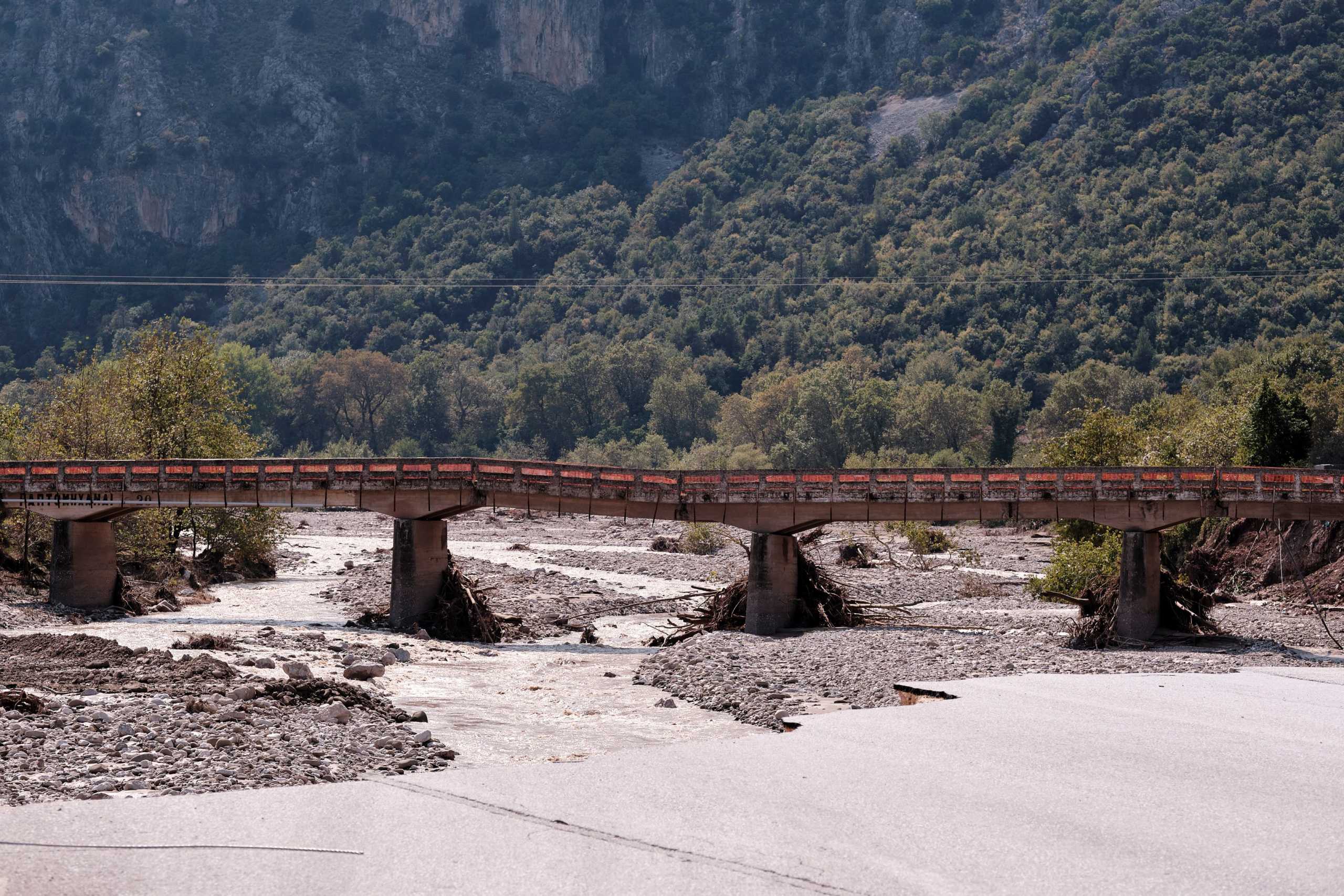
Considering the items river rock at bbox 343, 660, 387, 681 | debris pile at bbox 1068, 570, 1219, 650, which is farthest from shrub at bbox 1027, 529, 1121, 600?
river rock at bbox 343, 660, 387, 681

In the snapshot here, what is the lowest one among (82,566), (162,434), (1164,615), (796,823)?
(796,823)

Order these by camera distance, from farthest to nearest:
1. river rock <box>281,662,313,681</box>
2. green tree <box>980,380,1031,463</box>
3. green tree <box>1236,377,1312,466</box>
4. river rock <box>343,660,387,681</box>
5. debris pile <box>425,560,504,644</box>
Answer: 1. green tree <box>980,380,1031,463</box>
2. green tree <box>1236,377,1312,466</box>
3. debris pile <box>425,560,504,644</box>
4. river rock <box>343,660,387,681</box>
5. river rock <box>281,662,313,681</box>

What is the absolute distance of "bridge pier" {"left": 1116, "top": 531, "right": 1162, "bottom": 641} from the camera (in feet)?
163

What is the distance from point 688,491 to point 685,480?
0.43 meters

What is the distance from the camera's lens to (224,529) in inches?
2874

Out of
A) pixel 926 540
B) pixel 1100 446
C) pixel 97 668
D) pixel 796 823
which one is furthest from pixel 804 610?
pixel 926 540

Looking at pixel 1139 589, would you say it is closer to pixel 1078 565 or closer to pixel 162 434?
pixel 1078 565

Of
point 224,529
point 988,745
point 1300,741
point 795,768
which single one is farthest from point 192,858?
point 224,529

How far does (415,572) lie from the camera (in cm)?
5478

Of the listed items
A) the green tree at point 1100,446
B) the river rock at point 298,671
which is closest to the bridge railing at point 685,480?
the river rock at point 298,671

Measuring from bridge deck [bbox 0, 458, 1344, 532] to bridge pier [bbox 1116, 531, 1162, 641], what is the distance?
2.94ft

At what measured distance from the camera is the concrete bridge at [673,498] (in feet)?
170

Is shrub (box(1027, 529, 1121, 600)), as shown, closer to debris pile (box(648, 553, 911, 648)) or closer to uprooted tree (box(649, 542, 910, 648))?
debris pile (box(648, 553, 911, 648))

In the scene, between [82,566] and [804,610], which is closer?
[804,610]
